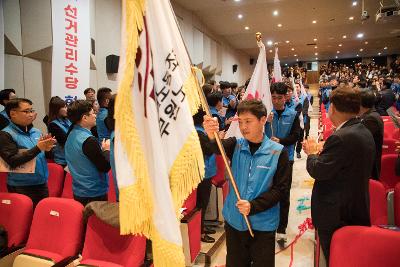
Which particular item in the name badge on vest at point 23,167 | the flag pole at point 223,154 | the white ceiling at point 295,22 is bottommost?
the name badge on vest at point 23,167

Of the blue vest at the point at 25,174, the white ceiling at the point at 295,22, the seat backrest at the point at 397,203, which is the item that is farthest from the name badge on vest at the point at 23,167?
the white ceiling at the point at 295,22

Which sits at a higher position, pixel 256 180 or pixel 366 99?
pixel 366 99

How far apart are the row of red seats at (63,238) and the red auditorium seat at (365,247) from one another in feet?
3.97

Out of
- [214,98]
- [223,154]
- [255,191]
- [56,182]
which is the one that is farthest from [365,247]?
[56,182]

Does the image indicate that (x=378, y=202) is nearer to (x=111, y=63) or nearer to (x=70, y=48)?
(x=70, y=48)

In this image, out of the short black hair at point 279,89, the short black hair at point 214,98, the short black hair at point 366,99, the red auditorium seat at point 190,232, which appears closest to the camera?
the red auditorium seat at point 190,232

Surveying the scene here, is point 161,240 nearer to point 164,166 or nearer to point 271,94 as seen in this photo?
point 164,166

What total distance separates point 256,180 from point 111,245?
1123 millimetres

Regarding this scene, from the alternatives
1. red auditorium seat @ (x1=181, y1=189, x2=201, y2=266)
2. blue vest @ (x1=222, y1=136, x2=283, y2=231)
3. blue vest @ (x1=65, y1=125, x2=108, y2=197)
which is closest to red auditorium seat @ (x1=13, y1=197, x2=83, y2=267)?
blue vest @ (x1=65, y1=125, x2=108, y2=197)

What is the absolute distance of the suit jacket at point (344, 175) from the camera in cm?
191

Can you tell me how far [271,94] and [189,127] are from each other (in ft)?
7.39

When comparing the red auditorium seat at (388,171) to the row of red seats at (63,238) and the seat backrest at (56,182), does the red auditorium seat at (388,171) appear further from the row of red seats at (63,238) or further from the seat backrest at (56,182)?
the seat backrest at (56,182)

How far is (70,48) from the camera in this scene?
5172 millimetres

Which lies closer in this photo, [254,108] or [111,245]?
[254,108]
